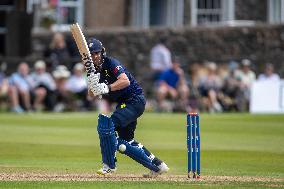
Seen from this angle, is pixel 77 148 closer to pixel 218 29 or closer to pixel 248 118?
pixel 248 118

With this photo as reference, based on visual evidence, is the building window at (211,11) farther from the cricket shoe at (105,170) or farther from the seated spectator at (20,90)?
the cricket shoe at (105,170)

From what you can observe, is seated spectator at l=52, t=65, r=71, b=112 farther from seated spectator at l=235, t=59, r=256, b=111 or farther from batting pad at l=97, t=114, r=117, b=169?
batting pad at l=97, t=114, r=117, b=169

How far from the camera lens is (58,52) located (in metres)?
30.8

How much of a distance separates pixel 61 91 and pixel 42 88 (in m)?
0.73

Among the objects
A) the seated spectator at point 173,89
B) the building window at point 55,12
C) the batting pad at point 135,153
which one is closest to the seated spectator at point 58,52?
the building window at point 55,12

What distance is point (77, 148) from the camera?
18.5m

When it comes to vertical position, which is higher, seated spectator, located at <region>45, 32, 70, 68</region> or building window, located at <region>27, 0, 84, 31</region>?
building window, located at <region>27, 0, 84, 31</region>

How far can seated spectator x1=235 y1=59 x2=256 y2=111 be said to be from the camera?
29614mm

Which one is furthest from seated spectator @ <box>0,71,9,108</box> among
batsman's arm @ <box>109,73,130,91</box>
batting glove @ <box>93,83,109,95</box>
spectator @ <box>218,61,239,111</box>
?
batting glove @ <box>93,83,109,95</box>

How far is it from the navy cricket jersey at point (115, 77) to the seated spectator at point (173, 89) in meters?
15.4

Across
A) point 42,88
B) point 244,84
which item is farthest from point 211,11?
point 42,88

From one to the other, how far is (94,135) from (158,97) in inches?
318

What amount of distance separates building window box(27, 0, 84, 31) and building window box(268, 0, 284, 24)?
6.21m

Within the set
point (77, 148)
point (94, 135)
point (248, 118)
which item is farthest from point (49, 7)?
point (77, 148)
